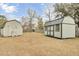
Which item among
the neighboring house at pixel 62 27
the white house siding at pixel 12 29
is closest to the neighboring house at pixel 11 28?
the white house siding at pixel 12 29

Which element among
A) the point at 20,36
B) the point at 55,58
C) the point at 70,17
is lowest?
the point at 55,58

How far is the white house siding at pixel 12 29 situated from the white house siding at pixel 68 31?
0.42m

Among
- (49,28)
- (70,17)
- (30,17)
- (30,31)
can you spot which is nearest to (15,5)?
(30,17)

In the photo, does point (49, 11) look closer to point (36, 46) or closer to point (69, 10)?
point (69, 10)

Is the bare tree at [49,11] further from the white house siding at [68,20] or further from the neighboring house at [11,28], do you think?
the neighboring house at [11,28]

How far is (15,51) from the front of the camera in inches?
58.9

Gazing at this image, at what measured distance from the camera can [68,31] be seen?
1529 mm

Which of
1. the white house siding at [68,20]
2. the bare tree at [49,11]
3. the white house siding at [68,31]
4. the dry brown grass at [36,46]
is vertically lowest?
the dry brown grass at [36,46]

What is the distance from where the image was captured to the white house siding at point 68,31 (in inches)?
60.0

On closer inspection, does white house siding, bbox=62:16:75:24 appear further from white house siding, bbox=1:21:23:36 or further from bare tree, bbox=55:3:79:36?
white house siding, bbox=1:21:23:36

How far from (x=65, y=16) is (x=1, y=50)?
70cm

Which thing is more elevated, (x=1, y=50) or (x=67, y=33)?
(x=67, y=33)

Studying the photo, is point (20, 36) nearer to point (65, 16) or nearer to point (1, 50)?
point (1, 50)

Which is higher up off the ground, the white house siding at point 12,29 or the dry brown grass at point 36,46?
the white house siding at point 12,29
